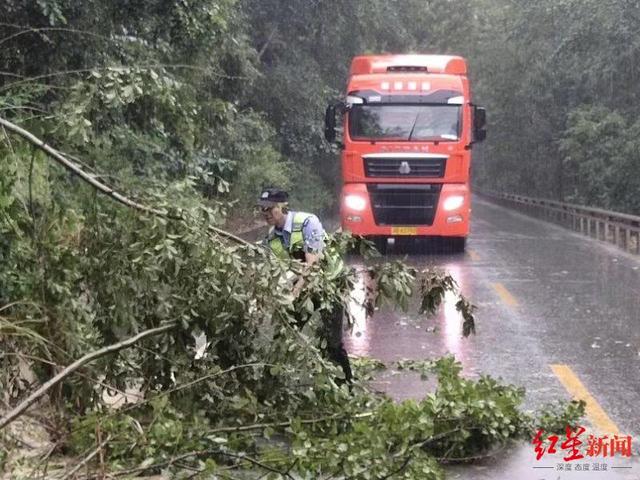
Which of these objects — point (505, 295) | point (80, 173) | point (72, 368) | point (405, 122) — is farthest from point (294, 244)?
point (405, 122)

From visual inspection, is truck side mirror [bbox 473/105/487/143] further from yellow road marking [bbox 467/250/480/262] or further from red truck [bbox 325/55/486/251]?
yellow road marking [bbox 467/250/480/262]

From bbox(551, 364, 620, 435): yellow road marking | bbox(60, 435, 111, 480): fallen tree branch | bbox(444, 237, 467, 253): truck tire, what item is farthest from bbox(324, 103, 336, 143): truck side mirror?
bbox(60, 435, 111, 480): fallen tree branch

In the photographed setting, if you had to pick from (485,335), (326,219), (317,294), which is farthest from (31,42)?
(326,219)

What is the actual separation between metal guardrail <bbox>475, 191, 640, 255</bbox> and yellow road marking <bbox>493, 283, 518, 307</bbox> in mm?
7767

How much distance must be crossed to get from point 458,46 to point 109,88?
5207 centimetres

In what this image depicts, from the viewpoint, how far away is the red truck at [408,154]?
20.6 meters

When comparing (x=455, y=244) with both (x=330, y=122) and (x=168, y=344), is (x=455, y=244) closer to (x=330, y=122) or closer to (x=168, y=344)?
(x=330, y=122)

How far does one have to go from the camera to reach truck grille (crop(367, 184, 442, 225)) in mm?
20656

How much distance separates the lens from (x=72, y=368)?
540 centimetres

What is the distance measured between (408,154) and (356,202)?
138 centimetres

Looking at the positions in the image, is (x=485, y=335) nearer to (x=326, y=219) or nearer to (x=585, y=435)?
(x=585, y=435)

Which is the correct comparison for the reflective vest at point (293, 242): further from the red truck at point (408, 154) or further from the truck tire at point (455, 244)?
the truck tire at point (455, 244)

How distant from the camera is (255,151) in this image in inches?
1038

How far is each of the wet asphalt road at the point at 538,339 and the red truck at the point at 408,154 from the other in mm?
948
